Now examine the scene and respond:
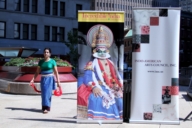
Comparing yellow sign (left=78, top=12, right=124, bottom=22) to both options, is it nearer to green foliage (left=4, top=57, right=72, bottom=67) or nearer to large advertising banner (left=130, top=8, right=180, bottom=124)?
large advertising banner (left=130, top=8, right=180, bottom=124)

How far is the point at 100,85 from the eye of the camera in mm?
7656

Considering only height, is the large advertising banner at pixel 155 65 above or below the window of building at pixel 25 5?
below

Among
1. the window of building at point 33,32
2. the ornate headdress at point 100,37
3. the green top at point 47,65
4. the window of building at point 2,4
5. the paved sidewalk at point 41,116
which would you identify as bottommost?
→ the paved sidewalk at point 41,116

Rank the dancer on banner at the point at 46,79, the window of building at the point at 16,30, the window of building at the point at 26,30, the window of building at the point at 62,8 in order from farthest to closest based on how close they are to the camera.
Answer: the window of building at the point at 62,8
the window of building at the point at 26,30
the window of building at the point at 16,30
the dancer on banner at the point at 46,79

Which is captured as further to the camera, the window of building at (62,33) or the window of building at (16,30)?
the window of building at (62,33)

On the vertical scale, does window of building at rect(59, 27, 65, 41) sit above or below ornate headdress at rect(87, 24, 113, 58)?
above

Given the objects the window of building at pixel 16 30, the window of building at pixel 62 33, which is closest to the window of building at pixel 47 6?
the window of building at pixel 62 33

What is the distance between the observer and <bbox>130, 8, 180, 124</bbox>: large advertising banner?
759 centimetres

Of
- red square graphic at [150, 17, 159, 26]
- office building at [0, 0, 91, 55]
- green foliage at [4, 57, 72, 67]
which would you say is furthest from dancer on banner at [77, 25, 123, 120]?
office building at [0, 0, 91, 55]

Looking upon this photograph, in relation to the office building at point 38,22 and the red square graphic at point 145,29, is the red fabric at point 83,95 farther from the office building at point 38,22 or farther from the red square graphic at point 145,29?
the office building at point 38,22

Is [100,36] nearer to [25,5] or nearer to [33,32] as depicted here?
[25,5]

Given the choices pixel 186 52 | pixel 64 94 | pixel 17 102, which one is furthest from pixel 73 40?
pixel 186 52

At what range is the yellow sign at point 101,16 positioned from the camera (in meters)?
7.49

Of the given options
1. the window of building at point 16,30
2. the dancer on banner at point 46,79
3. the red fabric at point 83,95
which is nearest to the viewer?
the red fabric at point 83,95
